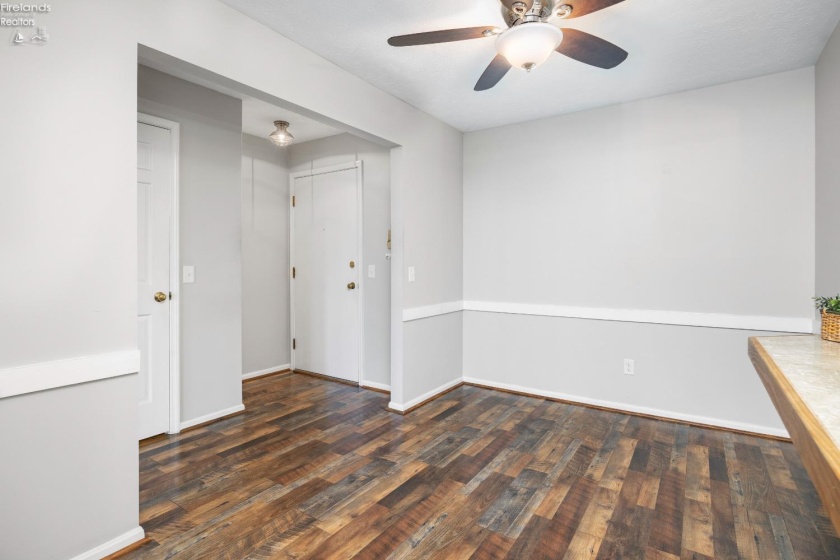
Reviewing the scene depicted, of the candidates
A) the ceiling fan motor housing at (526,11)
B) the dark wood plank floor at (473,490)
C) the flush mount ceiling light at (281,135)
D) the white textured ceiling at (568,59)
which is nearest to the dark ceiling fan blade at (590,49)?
the ceiling fan motor housing at (526,11)

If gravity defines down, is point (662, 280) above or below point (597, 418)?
above

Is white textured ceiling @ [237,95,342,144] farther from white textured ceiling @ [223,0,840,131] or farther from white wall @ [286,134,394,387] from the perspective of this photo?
white textured ceiling @ [223,0,840,131]

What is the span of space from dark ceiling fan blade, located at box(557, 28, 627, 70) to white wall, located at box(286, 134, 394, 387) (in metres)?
2.07

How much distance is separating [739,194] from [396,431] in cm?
295

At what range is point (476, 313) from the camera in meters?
4.11

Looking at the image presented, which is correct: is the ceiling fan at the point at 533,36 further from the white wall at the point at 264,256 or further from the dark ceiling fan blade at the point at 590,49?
the white wall at the point at 264,256


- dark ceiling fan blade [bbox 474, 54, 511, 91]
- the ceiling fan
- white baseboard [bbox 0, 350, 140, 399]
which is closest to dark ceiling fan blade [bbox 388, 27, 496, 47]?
the ceiling fan

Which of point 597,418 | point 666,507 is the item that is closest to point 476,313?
point 597,418

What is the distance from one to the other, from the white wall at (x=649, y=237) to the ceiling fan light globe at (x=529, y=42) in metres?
1.83

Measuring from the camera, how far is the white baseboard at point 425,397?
336 cm

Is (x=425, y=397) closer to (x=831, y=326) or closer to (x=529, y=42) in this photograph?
(x=831, y=326)

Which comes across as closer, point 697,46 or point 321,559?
point 321,559

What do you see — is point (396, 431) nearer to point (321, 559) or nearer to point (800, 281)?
point (321, 559)

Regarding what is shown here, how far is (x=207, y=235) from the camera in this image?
3.11 m
